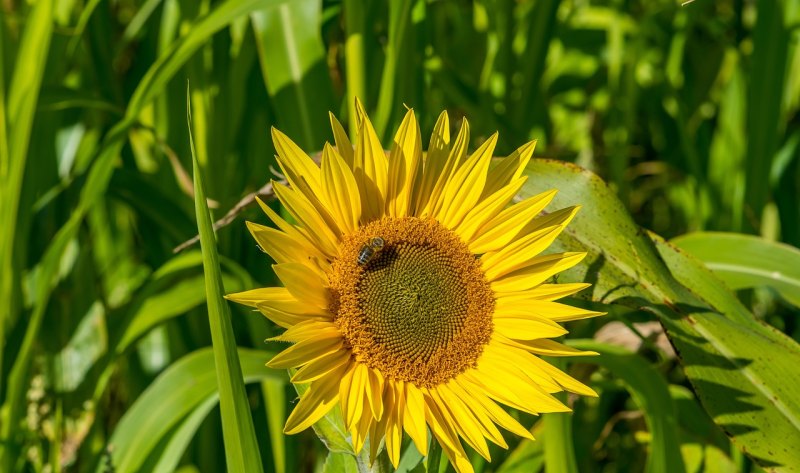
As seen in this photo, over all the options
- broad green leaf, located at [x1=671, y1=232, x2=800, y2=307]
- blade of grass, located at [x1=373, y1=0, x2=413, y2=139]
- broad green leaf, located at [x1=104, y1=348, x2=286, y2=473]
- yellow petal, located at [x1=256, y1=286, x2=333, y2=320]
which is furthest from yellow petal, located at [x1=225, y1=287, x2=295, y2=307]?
broad green leaf, located at [x1=671, y1=232, x2=800, y2=307]

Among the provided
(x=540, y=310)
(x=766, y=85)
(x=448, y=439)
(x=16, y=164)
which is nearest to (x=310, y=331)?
(x=448, y=439)

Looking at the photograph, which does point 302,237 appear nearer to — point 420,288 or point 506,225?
point 420,288

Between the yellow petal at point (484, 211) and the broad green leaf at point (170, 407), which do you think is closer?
the yellow petal at point (484, 211)

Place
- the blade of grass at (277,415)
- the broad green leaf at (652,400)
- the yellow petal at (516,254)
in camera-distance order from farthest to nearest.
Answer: the blade of grass at (277,415) < the broad green leaf at (652,400) < the yellow petal at (516,254)

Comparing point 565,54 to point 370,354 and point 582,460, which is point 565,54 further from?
point 370,354

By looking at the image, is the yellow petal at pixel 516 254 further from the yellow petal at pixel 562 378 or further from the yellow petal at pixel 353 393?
the yellow petal at pixel 353 393

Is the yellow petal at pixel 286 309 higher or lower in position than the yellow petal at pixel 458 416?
higher

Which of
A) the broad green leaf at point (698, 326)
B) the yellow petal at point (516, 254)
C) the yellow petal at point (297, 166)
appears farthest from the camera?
the broad green leaf at point (698, 326)

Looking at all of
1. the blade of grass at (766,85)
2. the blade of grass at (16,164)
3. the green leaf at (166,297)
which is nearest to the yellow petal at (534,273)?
the green leaf at (166,297)
